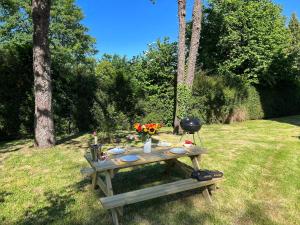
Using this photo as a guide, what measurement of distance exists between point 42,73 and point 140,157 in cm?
428

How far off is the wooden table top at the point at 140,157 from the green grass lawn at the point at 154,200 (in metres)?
0.62

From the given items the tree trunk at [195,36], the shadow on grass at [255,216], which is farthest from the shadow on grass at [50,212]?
the tree trunk at [195,36]

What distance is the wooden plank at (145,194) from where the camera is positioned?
2.99 meters

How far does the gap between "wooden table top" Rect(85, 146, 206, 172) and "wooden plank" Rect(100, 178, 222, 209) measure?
400 mm

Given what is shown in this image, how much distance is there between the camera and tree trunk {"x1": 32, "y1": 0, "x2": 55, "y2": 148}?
21.7ft

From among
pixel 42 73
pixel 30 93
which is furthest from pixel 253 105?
pixel 42 73

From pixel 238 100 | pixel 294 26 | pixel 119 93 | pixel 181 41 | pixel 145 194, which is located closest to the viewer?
pixel 145 194

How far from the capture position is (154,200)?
392cm

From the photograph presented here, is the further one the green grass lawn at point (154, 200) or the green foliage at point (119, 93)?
the green foliage at point (119, 93)

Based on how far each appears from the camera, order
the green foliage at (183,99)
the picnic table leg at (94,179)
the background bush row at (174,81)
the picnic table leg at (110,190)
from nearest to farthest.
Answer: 1. the picnic table leg at (110,190)
2. the picnic table leg at (94,179)
3. the background bush row at (174,81)
4. the green foliage at (183,99)

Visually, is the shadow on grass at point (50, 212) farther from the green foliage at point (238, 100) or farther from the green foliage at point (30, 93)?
the green foliage at point (238, 100)

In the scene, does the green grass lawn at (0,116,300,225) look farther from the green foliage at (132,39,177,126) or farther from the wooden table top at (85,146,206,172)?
the green foliage at (132,39,177,126)

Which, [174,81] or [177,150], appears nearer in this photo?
[177,150]

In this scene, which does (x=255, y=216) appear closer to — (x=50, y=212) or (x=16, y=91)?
(x=50, y=212)
